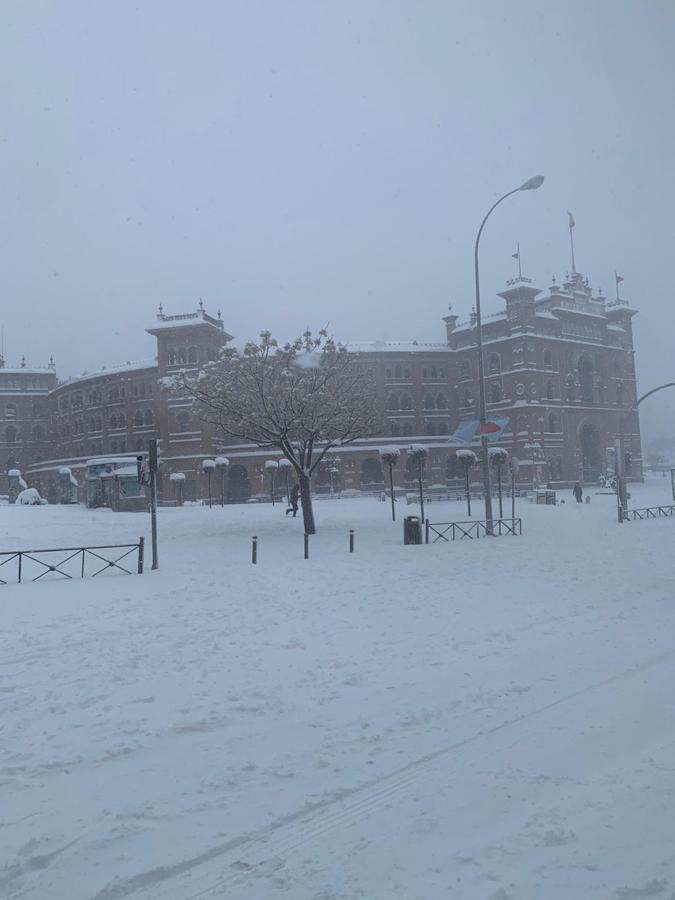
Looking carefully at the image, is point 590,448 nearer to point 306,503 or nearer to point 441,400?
point 441,400

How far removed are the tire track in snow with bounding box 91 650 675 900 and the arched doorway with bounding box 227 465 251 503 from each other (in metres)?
54.4

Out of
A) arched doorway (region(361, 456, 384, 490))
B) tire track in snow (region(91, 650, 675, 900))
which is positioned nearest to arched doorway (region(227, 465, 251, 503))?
arched doorway (region(361, 456, 384, 490))

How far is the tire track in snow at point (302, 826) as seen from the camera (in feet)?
11.2

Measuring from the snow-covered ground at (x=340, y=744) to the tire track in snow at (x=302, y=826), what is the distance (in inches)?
0.5

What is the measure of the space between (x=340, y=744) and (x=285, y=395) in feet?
58.4

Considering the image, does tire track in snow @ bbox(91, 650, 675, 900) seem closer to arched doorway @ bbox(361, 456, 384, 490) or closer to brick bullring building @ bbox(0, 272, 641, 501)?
brick bullring building @ bbox(0, 272, 641, 501)

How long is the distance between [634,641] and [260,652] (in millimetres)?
4454

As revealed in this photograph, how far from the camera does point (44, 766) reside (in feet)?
15.9

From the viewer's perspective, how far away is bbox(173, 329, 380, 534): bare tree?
Result: 2253 centimetres

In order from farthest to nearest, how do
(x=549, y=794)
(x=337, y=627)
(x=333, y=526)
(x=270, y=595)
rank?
(x=333, y=526)
(x=270, y=595)
(x=337, y=627)
(x=549, y=794)

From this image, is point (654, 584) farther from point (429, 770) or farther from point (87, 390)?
point (87, 390)

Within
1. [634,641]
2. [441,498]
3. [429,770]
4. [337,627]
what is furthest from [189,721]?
[441,498]

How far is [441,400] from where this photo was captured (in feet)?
216

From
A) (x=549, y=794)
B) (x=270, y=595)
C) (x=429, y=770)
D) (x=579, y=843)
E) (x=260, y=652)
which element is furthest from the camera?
(x=270, y=595)
